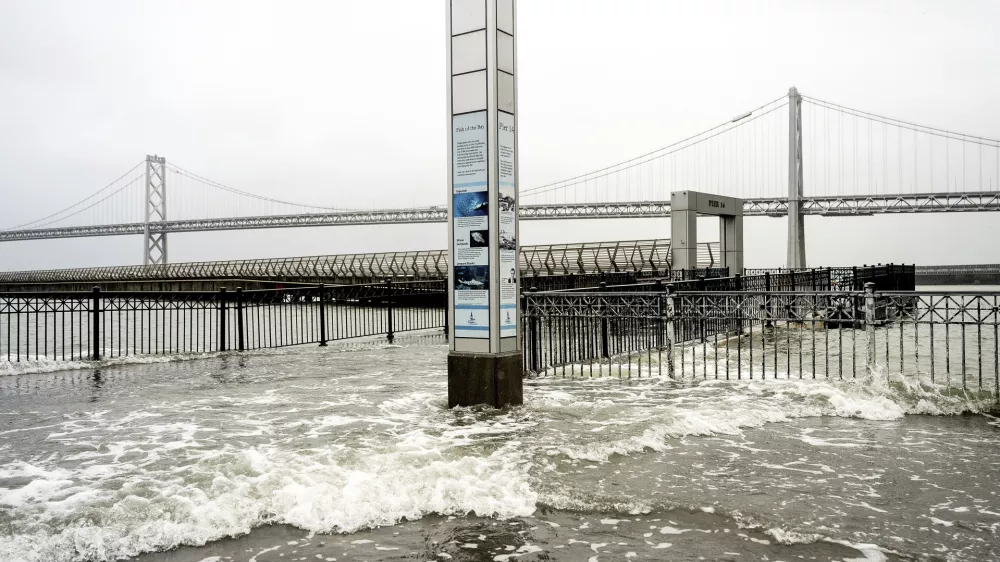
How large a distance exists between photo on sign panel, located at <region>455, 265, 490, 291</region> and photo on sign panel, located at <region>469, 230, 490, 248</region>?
0.80 ft

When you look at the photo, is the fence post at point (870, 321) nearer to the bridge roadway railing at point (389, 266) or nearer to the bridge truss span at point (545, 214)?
the bridge roadway railing at point (389, 266)

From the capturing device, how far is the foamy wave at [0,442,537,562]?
4.49 meters

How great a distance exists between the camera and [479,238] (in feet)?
27.6

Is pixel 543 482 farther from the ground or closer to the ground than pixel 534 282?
closer to the ground

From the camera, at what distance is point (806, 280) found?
75.8 ft

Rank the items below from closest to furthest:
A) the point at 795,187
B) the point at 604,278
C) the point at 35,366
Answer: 1. the point at 35,366
2. the point at 604,278
3. the point at 795,187

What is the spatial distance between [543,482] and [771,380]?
5856 millimetres

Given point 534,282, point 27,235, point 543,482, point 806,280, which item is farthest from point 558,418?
point 27,235

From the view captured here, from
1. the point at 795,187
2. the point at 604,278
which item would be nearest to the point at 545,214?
the point at 795,187

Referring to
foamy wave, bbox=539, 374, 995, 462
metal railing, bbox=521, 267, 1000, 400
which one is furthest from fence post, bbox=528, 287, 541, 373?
foamy wave, bbox=539, 374, 995, 462

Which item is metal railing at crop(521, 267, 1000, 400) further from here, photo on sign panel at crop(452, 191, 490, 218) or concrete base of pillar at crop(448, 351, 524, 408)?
photo on sign panel at crop(452, 191, 490, 218)

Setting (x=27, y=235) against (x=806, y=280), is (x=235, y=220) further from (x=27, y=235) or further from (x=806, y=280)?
(x=806, y=280)

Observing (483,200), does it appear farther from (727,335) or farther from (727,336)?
(727,335)

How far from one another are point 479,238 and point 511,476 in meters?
3.40
